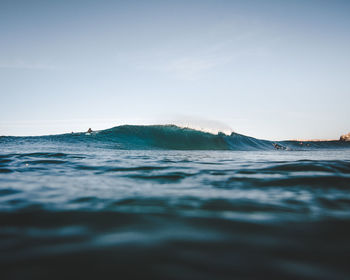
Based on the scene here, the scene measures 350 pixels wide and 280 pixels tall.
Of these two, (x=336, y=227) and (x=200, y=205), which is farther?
Result: (x=200, y=205)

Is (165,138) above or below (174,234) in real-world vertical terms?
above

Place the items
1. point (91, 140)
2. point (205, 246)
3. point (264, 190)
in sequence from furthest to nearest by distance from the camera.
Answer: point (91, 140), point (264, 190), point (205, 246)

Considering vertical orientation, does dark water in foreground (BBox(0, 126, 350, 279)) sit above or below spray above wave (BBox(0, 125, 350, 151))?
below

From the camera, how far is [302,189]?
206cm

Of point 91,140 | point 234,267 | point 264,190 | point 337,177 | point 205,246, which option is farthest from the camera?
point 91,140

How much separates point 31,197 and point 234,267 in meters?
1.73

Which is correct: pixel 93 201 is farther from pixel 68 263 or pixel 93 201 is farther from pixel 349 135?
pixel 349 135

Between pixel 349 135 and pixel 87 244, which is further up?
pixel 349 135

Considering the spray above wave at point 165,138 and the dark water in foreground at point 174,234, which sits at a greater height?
the spray above wave at point 165,138

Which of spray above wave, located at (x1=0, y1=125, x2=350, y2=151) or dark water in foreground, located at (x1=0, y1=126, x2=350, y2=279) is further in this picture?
spray above wave, located at (x1=0, y1=125, x2=350, y2=151)

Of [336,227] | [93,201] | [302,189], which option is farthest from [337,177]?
[93,201]

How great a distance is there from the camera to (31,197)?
173 centimetres

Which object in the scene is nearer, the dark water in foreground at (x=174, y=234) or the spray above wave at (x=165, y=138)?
the dark water in foreground at (x=174, y=234)

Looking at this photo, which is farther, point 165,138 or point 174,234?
point 165,138
